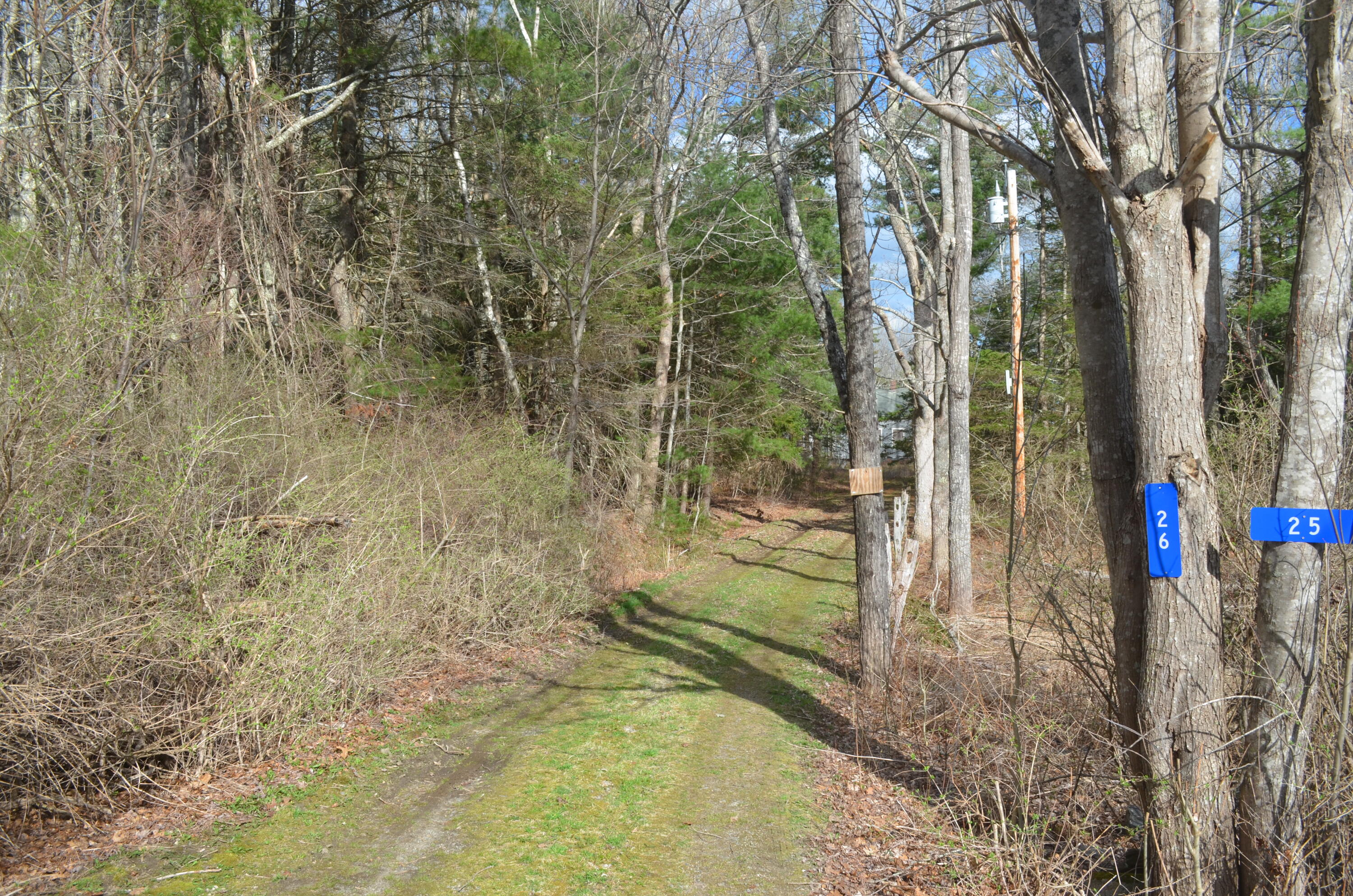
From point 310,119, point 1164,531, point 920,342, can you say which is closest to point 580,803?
point 1164,531

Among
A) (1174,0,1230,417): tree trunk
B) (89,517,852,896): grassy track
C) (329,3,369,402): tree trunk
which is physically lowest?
(89,517,852,896): grassy track

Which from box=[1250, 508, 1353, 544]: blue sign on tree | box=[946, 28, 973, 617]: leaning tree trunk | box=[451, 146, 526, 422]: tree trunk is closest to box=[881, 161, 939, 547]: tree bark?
box=[946, 28, 973, 617]: leaning tree trunk

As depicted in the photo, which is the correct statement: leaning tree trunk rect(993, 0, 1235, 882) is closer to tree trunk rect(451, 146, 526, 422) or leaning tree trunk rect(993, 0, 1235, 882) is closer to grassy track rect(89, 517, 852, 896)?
grassy track rect(89, 517, 852, 896)

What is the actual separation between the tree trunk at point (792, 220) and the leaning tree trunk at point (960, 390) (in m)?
4.01

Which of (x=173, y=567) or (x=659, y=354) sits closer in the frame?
(x=173, y=567)

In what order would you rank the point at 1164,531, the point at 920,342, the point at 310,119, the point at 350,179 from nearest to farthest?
the point at 1164,531, the point at 310,119, the point at 350,179, the point at 920,342

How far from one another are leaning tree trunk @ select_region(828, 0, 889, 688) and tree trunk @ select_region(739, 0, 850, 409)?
26cm

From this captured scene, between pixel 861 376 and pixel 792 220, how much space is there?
1945mm

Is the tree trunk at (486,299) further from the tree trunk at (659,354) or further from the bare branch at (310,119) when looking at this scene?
the tree trunk at (659,354)

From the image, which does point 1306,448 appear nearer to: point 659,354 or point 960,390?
point 960,390

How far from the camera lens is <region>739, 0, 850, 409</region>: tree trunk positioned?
8.59 metres

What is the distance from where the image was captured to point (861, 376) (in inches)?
323

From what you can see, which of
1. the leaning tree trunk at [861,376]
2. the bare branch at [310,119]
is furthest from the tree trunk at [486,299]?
the leaning tree trunk at [861,376]

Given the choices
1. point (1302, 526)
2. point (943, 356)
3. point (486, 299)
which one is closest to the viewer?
point (1302, 526)
